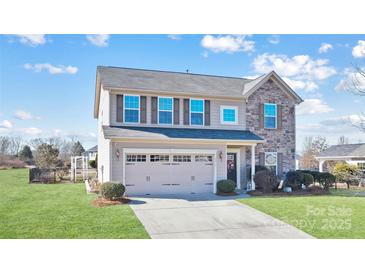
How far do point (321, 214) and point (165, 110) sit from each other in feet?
27.3

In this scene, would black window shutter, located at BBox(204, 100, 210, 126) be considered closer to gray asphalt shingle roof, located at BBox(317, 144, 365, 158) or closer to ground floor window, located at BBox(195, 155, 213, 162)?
ground floor window, located at BBox(195, 155, 213, 162)

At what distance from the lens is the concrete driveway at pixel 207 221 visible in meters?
8.02

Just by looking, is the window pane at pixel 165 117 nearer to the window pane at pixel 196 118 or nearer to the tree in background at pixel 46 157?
the window pane at pixel 196 118

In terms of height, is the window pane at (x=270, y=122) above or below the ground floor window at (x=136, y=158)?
above

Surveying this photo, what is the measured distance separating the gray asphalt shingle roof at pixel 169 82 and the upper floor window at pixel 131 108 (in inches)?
21.5

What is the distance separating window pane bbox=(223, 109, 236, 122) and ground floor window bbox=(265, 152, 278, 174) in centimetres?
270

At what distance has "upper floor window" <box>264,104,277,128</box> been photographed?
17125 mm

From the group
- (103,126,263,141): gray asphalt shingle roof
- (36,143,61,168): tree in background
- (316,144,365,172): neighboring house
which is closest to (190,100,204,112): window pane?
(103,126,263,141): gray asphalt shingle roof

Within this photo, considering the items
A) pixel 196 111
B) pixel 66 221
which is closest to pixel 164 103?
pixel 196 111

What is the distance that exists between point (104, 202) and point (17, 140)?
31651mm

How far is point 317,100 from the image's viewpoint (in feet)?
54.4

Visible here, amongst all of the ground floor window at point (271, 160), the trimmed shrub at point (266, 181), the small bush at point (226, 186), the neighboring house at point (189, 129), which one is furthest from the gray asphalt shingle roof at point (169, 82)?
the small bush at point (226, 186)
